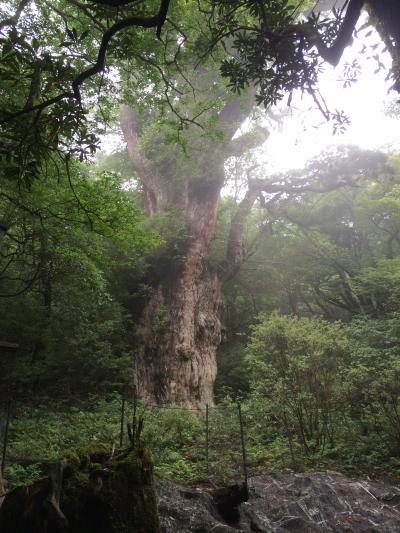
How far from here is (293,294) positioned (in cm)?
1762

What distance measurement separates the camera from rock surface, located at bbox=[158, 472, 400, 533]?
427 cm

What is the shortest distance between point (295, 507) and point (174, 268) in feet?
28.9

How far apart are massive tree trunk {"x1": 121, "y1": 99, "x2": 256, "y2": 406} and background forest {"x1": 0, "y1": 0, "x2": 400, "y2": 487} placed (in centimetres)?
6

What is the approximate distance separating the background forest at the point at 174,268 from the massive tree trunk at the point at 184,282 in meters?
0.06

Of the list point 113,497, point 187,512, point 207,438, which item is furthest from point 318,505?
point 113,497

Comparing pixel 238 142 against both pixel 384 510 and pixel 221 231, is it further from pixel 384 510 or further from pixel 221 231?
pixel 384 510

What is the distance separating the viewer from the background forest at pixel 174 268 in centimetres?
414

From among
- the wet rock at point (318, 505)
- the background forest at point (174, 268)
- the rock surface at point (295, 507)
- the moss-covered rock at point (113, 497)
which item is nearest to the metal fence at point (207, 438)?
the background forest at point (174, 268)

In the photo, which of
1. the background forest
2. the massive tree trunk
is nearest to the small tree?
the background forest

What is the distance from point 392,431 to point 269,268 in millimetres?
10771

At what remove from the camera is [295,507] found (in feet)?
16.9

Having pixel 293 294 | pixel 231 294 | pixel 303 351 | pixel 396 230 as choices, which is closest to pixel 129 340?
pixel 303 351

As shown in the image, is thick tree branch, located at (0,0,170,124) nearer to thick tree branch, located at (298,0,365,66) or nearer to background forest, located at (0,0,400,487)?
background forest, located at (0,0,400,487)

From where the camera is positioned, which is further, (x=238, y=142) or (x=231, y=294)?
(x=231, y=294)
